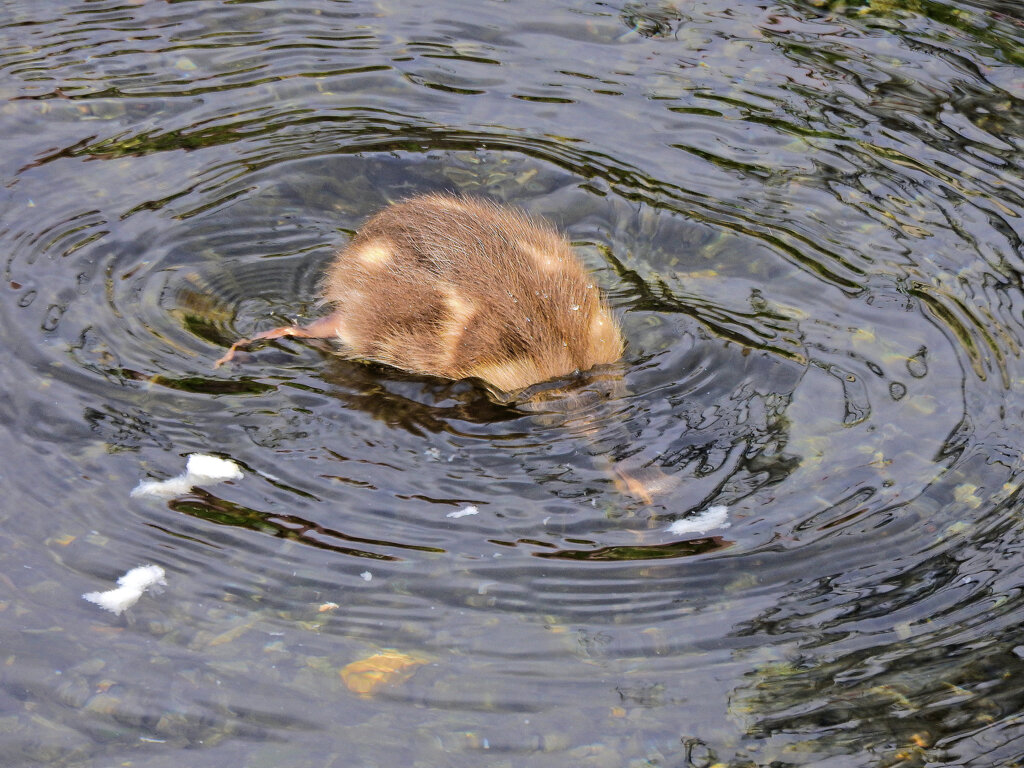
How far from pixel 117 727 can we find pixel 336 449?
138 centimetres

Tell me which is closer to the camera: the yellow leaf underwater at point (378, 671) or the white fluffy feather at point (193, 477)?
the yellow leaf underwater at point (378, 671)

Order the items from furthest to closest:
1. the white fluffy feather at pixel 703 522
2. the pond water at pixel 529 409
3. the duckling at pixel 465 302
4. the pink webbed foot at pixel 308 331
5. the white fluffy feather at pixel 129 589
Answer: the pink webbed foot at pixel 308 331 → the duckling at pixel 465 302 → the white fluffy feather at pixel 703 522 → the white fluffy feather at pixel 129 589 → the pond water at pixel 529 409

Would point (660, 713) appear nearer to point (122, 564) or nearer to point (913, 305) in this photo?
point (122, 564)

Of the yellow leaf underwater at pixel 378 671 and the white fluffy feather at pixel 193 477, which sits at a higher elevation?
the white fluffy feather at pixel 193 477

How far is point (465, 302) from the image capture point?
15.4 ft

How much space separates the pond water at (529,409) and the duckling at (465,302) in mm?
169

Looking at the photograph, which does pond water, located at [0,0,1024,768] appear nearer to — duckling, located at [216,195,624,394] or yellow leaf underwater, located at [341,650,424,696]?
yellow leaf underwater, located at [341,650,424,696]

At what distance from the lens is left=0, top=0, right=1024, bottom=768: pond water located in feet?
11.3

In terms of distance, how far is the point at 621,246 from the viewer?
18.1 feet

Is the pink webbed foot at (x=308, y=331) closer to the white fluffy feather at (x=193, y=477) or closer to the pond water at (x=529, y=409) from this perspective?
the pond water at (x=529, y=409)

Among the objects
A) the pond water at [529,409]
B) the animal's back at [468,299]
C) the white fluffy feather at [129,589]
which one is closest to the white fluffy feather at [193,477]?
the pond water at [529,409]

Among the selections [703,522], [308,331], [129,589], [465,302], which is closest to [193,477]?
[129,589]

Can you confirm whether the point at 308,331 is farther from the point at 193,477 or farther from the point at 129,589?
the point at 129,589

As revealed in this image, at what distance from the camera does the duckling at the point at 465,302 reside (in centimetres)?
464
